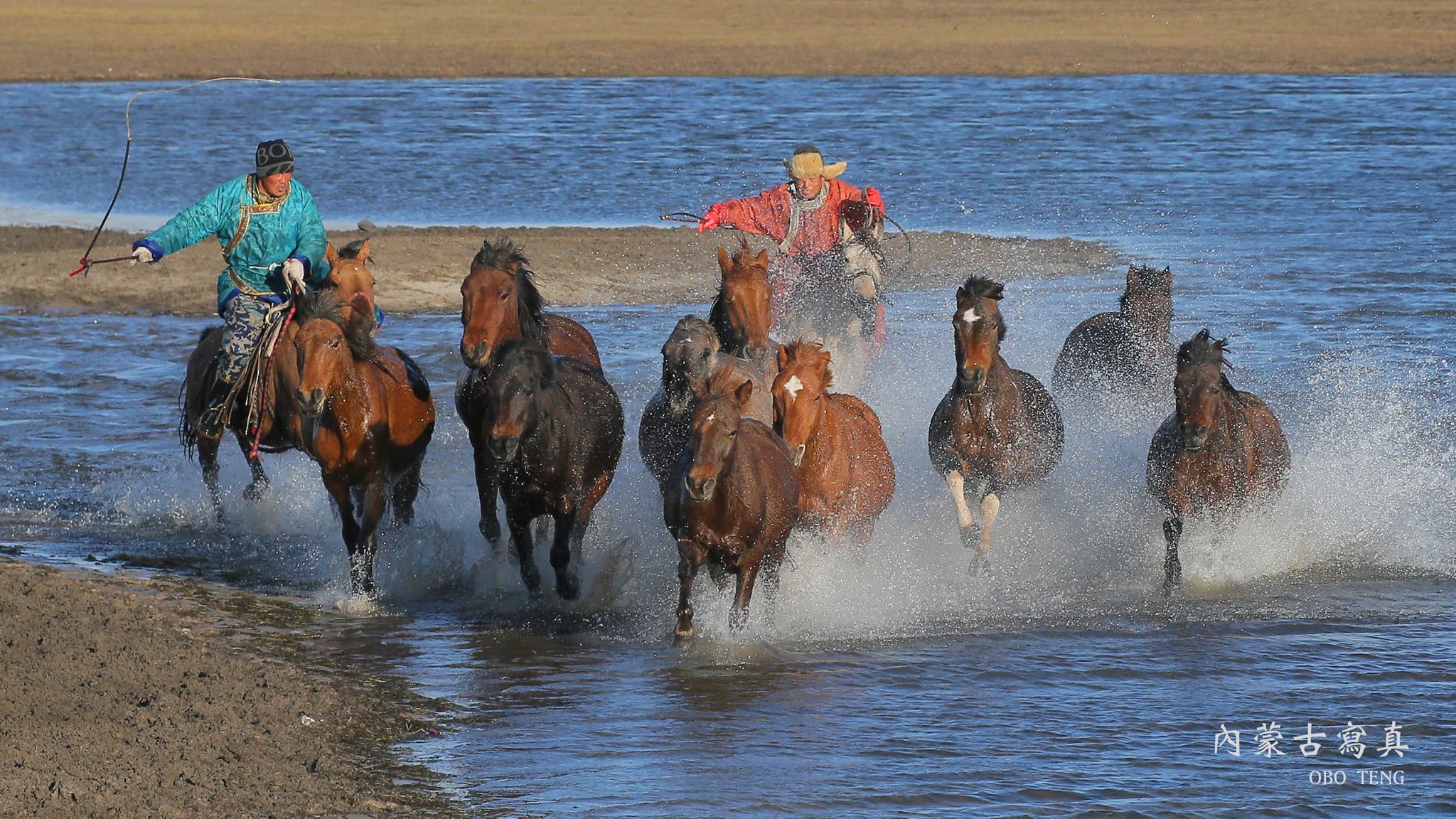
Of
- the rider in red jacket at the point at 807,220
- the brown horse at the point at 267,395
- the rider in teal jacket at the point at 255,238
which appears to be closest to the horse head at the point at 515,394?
the brown horse at the point at 267,395

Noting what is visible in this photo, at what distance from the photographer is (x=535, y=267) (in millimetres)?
18750

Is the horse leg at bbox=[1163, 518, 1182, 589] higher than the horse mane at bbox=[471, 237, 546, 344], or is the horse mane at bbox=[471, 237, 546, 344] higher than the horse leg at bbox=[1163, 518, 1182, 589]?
the horse mane at bbox=[471, 237, 546, 344]

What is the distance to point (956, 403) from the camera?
32.3 ft

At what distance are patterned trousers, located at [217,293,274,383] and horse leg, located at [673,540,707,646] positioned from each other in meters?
3.04

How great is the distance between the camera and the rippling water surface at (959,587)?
716 cm

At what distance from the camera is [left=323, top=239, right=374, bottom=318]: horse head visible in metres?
9.59

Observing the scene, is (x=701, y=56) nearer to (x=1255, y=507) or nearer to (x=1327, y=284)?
(x=1327, y=284)

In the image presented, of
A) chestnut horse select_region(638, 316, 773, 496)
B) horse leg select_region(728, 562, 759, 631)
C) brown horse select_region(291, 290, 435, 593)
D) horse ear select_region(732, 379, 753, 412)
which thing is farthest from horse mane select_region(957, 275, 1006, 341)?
brown horse select_region(291, 290, 435, 593)

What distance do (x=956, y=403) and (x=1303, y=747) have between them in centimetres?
299

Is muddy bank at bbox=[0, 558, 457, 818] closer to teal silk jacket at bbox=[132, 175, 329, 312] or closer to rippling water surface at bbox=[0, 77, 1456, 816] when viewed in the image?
rippling water surface at bbox=[0, 77, 1456, 816]

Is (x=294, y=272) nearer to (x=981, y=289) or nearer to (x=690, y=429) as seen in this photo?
(x=690, y=429)

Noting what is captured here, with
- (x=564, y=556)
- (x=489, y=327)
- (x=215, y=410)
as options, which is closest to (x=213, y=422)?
(x=215, y=410)

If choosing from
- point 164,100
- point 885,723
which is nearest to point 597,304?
point 885,723

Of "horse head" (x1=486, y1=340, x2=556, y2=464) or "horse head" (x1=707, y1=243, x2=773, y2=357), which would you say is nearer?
"horse head" (x1=486, y1=340, x2=556, y2=464)
